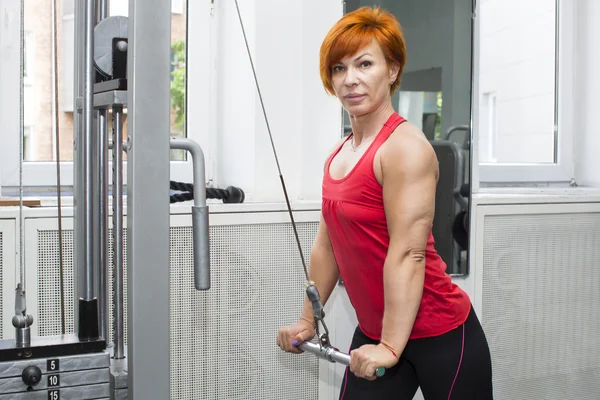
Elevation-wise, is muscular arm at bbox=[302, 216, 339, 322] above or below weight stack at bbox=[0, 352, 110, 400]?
above

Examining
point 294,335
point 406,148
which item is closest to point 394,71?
point 406,148

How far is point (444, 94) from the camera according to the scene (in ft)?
6.62

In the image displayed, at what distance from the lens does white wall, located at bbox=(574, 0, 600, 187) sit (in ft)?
8.91

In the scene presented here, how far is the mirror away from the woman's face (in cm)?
63

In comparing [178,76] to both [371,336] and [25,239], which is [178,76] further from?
[371,336]

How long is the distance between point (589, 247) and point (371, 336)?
122cm

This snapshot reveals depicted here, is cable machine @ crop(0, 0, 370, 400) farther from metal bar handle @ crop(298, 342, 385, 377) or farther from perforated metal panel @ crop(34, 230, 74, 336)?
perforated metal panel @ crop(34, 230, 74, 336)

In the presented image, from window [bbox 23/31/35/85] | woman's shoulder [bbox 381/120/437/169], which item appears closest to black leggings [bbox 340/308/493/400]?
woman's shoulder [bbox 381/120/437/169]

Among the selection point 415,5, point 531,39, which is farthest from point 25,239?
point 531,39

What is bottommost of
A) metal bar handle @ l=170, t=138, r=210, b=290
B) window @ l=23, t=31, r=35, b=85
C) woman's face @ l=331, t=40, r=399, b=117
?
metal bar handle @ l=170, t=138, r=210, b=290

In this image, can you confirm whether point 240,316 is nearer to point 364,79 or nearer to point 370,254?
point 370,254

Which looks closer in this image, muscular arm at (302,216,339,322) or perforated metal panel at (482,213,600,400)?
muscular arm at (302,216,339,322)

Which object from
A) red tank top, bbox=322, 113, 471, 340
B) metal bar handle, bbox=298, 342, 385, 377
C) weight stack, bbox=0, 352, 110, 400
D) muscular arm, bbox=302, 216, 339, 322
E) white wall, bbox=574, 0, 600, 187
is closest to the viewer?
weight stack, bbox=0, 352, 110, 400

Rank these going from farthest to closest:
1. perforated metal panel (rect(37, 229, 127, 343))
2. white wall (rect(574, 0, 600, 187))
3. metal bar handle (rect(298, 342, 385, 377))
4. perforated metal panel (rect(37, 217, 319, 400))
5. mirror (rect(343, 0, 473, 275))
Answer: white wall (rect(574, 0, 600, 187))
mirror (rect(343, 0, 473, 275))
perforated metal panel (rect(37, 217, 319, 400))
perforated metal panel (rect(37, 229, 127, 343))
metal bar handle (rect(298, 342, 385, 377))
